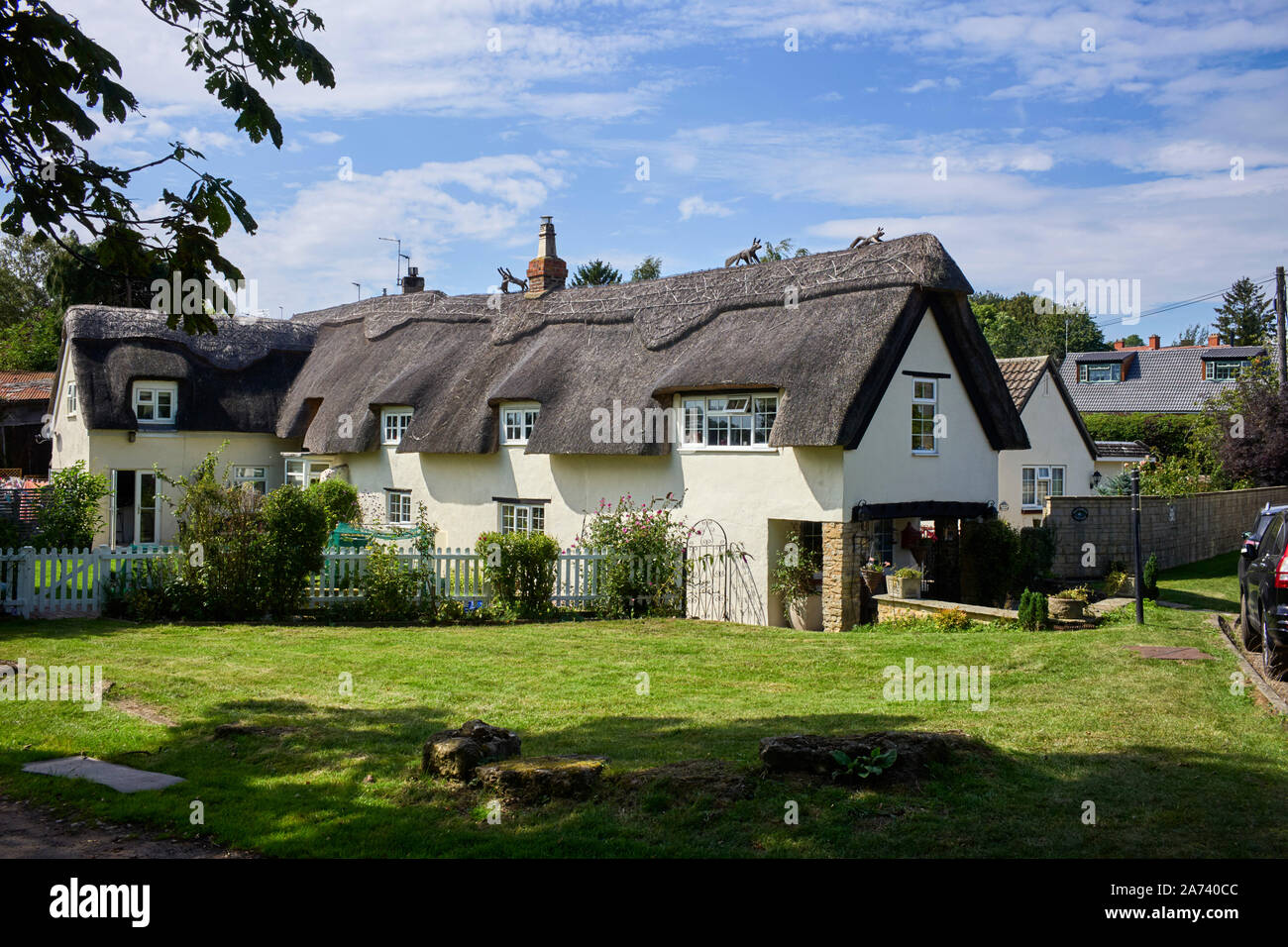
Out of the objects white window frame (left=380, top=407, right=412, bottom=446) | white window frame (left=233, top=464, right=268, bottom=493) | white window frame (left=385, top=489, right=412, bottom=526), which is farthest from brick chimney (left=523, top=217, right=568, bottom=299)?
white window frame (left=233, top=464, right=268, bottom=493)

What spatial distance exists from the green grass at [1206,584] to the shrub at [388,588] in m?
13.7

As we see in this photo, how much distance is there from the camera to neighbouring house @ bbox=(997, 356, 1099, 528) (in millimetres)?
27203

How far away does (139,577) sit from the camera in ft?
54.2

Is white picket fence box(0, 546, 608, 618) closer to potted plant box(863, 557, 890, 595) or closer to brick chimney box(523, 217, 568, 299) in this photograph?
potted plant box(863, 557, 890, 595)

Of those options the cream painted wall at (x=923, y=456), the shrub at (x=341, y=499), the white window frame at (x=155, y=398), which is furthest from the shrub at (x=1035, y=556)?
the white window frame at (x=155, y=398)

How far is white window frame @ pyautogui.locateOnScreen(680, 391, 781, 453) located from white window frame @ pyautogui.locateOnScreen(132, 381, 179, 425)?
16.4 m

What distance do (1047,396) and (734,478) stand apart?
13.2m

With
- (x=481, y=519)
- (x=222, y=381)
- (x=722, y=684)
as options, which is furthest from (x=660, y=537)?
(x=222, y=381)

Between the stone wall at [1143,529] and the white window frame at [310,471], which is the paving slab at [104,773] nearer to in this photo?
the stone wall at [1143,529]

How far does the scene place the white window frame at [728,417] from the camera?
18.9 meters

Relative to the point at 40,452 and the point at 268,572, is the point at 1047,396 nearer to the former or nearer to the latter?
→ the point at 268,572

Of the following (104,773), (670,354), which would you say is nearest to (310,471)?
(670,354)

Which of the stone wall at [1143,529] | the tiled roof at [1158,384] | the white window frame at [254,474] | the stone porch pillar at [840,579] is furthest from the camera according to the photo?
the tiled roof at [1158,384]
